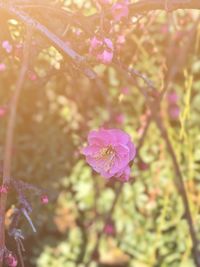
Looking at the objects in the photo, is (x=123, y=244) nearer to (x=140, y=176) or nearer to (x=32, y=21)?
(x=140, y=176)

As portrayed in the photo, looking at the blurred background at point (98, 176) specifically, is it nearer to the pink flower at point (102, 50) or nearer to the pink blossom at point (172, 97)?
the pink blossom at point (172, 97)

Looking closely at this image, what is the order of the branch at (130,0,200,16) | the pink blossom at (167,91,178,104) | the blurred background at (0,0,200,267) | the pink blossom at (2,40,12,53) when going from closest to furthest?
the branch at (130,0,200,16) < the pink blossom at (2,40,12,53) < the blurred background at (0,0,200,267) < the pink blossom at (167,91,178,104)

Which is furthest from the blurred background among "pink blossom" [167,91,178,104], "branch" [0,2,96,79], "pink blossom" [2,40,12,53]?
"branch" [0,2,96,79]

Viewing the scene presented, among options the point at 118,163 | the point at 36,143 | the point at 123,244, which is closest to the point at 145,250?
the point at 123,244

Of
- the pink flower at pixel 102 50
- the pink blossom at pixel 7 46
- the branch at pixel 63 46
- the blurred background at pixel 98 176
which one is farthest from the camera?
the blurred background at pixel 98 176

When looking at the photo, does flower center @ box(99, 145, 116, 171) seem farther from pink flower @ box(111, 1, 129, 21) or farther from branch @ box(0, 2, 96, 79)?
pink flower @ box(111, 1, 129, 21)

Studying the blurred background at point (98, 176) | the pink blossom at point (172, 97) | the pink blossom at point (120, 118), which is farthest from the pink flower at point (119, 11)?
the pink blossom at point (172, 97)
